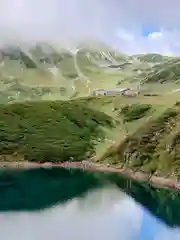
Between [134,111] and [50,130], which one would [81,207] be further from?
[134,111]

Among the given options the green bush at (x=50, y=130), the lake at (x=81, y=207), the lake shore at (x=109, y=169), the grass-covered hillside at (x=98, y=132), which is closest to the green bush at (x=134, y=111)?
the grass-covered hillside at (x=98, y=132)

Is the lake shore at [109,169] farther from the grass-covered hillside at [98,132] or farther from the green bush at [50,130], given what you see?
the green bush at [50,130]

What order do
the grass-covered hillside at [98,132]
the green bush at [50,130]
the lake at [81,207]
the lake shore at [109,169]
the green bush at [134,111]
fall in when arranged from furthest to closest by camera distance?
the green bush at [134,111] < the green bush at [50,130] < the grass-covered hillside at [98,132] < the lake shore at [109,169] < the lake at [81,207]

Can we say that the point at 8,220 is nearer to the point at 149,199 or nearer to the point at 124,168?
the point at 149,199

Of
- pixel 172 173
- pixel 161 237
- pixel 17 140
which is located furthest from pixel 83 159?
pixel 161 237

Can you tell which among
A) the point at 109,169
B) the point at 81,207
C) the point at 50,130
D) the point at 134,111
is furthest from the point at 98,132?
the point at 81,207

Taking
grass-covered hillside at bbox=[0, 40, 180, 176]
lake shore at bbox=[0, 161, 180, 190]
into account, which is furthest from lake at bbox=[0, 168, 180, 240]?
grass-covered hillside at bbox=[0, 40, 180, 176]
